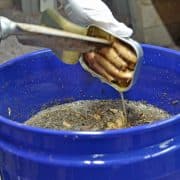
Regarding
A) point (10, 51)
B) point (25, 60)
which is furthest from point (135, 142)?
point (10, 51)

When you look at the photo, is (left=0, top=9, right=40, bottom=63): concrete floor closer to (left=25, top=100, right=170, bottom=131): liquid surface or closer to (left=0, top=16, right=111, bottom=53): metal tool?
(left=25, top=100, right=170, bottom=131): liquid surface

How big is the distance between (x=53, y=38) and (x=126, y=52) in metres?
0.13

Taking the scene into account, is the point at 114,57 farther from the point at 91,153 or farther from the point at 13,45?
the point at 13,45

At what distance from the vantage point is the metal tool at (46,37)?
71 centimetres

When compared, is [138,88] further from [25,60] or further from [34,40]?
[34,40]

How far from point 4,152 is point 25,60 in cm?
23

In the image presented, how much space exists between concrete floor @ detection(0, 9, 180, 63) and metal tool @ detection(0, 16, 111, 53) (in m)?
1.18

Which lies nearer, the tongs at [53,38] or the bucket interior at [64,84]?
the tongs at [53,38]

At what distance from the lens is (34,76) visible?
1003 millimetres

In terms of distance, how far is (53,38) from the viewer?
74cm

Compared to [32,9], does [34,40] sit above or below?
above

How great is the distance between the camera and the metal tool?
2.33ft

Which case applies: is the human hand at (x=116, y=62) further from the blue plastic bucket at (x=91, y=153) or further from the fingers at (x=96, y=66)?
the blue plastic bucket at (x=91, y=153)

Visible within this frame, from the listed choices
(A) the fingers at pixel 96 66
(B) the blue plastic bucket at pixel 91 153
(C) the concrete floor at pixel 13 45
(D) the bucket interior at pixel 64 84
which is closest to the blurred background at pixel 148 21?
(C) the concrete floor at pixel 13 45
